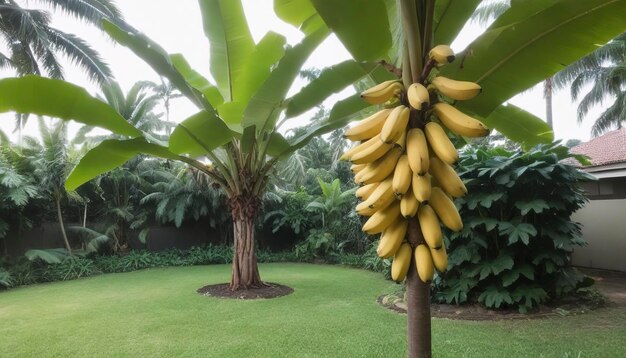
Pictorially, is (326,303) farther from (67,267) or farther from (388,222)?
(67,267)

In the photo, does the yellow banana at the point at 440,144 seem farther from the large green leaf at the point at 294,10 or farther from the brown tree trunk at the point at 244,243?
the brown tree trunk at the point at 244,243

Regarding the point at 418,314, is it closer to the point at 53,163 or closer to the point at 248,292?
the point at 248,292

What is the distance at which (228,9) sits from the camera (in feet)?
16.4

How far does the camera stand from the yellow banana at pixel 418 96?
144 cm

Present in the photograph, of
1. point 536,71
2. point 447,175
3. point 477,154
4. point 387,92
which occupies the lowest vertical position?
point 447,175

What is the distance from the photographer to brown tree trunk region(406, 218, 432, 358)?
148 centimetres

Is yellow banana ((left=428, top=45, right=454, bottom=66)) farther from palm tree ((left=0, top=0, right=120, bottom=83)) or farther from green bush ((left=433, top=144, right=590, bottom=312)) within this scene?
palm tree ((left=0, top=0, right=120, bottom=83))

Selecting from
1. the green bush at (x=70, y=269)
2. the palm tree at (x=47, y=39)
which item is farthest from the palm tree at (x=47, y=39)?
the green bush at (x=70, y=269)

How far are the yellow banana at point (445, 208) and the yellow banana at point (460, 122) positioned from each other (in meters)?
0.24

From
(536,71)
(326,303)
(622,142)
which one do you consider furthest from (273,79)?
(622,142)

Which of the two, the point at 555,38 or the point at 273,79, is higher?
the point at 273,79

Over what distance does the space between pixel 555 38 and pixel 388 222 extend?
4.19 feet

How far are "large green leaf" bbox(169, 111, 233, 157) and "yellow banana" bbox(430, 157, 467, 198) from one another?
11.4 feet

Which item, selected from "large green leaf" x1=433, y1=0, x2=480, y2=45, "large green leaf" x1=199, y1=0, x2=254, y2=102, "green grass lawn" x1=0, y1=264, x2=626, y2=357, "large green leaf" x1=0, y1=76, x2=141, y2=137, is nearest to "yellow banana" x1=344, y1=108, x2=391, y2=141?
"large green leaf" x1=433, y1=0, x2=480, y2=45
